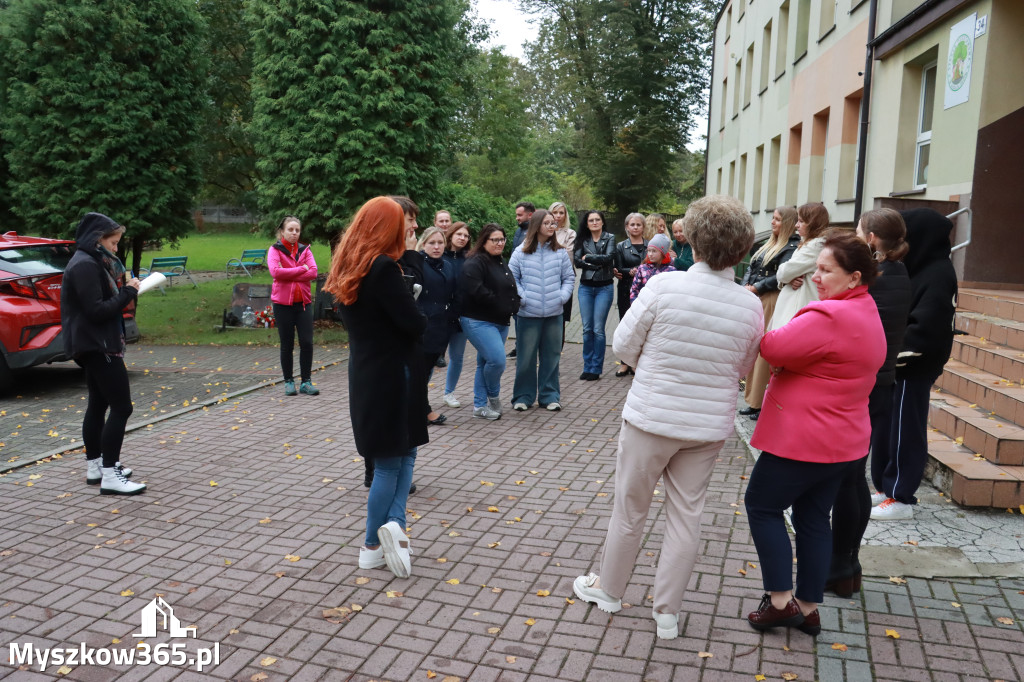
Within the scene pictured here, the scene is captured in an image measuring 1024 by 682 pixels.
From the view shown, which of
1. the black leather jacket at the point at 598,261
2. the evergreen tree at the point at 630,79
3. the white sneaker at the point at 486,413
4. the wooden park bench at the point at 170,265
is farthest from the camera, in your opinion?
the evergreen tree at the point at 630,79

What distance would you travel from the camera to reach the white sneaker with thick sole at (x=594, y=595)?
13.6 feet

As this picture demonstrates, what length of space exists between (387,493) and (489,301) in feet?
11.9

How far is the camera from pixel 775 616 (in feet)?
12.7

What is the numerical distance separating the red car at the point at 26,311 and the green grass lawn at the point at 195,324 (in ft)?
13.9

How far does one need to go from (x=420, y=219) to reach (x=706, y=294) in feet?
39.0

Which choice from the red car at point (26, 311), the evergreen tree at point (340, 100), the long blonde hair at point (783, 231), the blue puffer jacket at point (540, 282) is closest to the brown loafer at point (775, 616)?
the long blonde hair at point (783, 231)

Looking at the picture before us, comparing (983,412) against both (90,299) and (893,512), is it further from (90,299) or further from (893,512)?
(90,299)

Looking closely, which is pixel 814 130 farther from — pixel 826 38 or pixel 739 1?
pixel 739 1

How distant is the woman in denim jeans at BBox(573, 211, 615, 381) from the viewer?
10.1 meters

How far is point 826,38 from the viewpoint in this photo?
52.8ft

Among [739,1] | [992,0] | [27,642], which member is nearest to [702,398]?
[27,642]

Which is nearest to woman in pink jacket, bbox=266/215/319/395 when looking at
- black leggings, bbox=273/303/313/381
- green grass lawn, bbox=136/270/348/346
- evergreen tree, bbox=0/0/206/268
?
black leggings, bbox=273/303/313/381

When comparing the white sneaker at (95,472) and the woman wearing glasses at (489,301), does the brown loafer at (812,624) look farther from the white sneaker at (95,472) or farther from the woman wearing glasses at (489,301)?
the white sneaker at (95,472)

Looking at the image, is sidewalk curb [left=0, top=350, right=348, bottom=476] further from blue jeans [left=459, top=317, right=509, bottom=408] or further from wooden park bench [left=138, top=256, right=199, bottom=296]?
wooden park bench [left=138, top=256, right=199, bottom=296]
